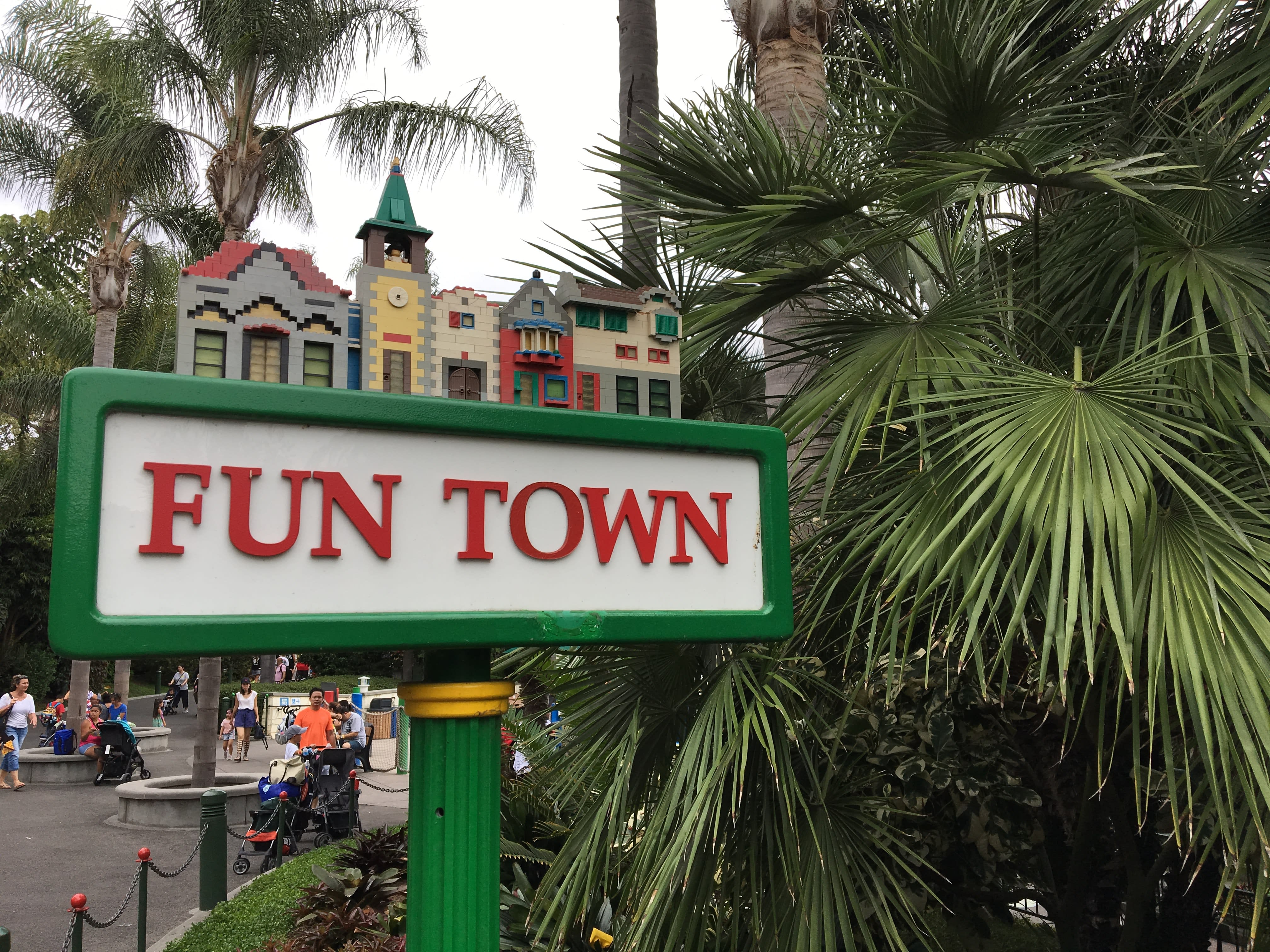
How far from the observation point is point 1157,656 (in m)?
2.68

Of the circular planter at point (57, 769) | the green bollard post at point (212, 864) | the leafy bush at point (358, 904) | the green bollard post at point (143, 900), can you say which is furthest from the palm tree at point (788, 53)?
the circular planter at point (57, 769)

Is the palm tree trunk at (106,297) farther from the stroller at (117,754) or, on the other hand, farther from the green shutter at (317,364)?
the green shutter at (317,364)

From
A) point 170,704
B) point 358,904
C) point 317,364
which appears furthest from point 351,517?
point 170,704

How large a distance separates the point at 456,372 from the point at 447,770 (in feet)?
2.24

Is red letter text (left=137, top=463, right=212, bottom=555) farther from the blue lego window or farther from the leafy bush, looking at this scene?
the leafy bush

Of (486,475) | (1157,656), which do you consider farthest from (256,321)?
(1157,656)

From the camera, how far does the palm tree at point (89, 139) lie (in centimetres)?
1201

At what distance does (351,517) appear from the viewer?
1.45 m

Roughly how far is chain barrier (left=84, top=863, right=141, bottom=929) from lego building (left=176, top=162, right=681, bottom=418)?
212 inches

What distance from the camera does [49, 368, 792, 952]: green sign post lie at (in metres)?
1.32

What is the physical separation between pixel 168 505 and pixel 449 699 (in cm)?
56

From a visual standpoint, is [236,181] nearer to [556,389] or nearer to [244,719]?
[244,719]

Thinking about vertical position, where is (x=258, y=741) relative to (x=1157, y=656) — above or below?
below

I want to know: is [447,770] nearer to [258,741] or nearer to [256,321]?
[256,321]
